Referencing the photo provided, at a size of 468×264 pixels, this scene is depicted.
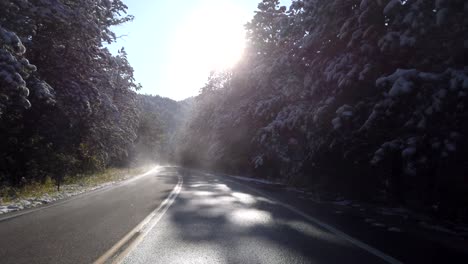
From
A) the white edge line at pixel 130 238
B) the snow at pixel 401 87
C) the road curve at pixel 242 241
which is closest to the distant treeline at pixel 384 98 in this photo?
Result: the snow at pixel 401 87

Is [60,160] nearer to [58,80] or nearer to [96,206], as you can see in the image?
[58,80]

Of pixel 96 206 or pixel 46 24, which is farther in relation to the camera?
pixel 46 24

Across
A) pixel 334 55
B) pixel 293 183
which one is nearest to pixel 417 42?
pixel 334 55

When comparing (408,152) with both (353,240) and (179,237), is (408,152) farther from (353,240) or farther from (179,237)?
(179,237)

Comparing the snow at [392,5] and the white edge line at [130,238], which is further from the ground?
the snow at [392,5]

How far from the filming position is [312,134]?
16141 millimetres

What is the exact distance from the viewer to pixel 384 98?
12.0m

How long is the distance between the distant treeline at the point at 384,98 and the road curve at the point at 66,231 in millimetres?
6581

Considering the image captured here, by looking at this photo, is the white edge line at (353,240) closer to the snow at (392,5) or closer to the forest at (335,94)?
the forest at (335,94)

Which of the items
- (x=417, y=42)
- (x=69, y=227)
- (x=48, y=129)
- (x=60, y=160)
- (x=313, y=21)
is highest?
(x=313, y=21)

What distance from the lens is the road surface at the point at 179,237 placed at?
19.8 feet

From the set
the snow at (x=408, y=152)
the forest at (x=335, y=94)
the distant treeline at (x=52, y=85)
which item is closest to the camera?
the snow at (x=408, y=152)

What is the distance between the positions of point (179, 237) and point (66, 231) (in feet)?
7.55

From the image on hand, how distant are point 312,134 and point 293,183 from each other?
898 cm
